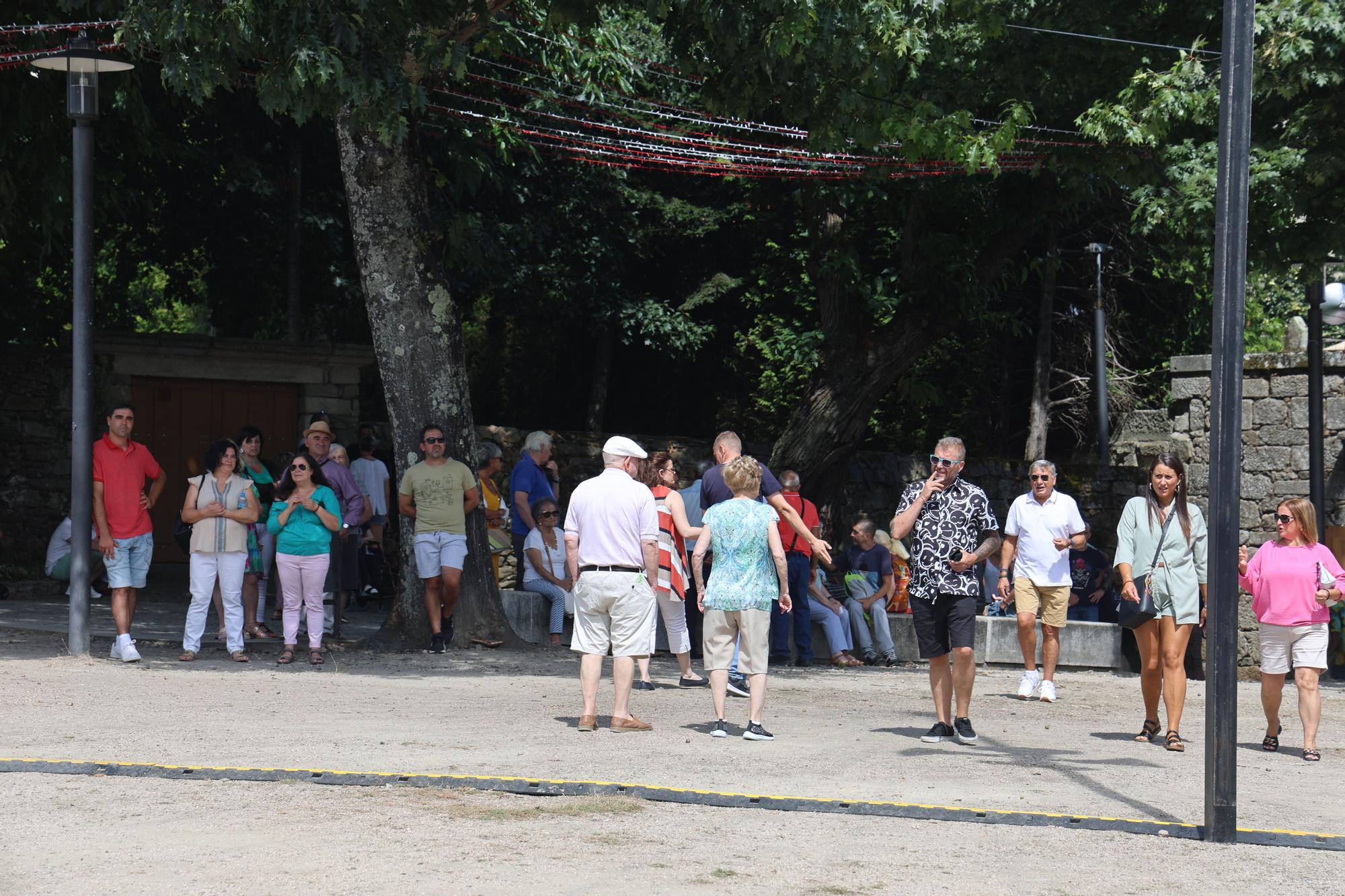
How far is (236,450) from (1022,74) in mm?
8229

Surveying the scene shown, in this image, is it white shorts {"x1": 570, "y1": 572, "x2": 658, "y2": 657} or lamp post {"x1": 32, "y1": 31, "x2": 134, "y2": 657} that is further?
lamp post {"x1": 32, "y1": 31, "x2": 134, "y2": 657}

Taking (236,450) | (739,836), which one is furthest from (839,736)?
(236,450)

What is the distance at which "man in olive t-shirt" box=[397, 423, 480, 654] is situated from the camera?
39.1ft

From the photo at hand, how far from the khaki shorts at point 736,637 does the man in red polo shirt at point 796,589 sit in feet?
12.5

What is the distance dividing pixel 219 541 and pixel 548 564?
2.87 m

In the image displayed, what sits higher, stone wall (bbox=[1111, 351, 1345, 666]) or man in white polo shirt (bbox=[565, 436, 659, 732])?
stone wall (bbox=[1111, 351, 1345, 666])

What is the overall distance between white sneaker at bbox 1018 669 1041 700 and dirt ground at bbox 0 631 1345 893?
318mm

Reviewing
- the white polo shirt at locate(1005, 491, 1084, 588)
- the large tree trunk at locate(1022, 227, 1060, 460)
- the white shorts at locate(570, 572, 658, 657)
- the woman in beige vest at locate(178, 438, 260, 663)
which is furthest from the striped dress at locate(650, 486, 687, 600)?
the large tree trunk at locate(1022, 227, 1060, 460)

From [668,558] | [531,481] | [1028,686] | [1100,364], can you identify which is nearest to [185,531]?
[531,481]

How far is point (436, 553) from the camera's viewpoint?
472 inches

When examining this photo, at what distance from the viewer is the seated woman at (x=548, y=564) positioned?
41.8 ft

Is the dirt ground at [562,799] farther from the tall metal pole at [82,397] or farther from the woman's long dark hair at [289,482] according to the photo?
the woman's long dark hair at [289,482]

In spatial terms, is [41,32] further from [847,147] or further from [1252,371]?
[1252,371]

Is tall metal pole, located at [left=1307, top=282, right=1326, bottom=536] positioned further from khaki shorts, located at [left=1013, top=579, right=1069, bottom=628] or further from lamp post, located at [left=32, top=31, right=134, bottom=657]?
lamp post, located at [left=32, top=31, right=134, bottom=657]
